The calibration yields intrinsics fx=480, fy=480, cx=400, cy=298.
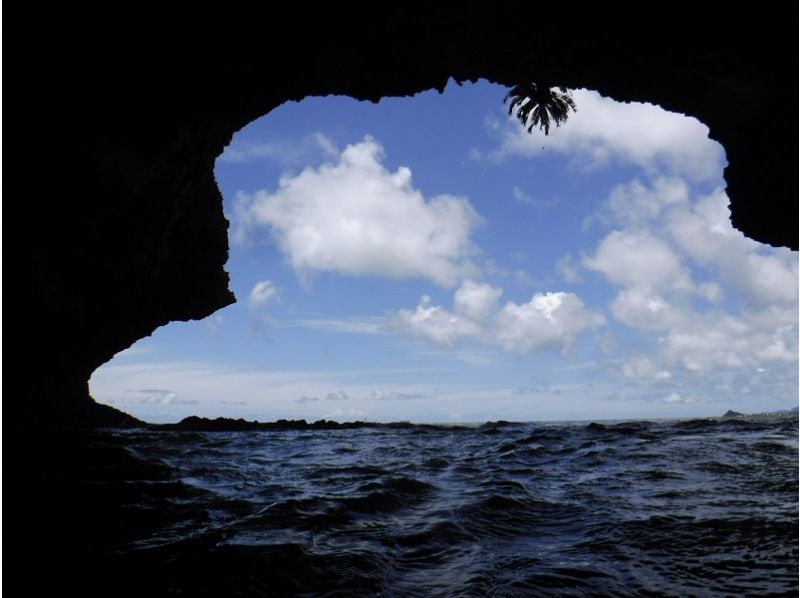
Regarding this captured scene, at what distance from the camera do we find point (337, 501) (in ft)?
20.5

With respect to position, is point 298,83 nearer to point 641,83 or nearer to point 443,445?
point 641,83

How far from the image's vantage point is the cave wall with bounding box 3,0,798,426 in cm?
802

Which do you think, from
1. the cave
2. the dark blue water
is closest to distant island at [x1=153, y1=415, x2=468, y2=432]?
the cave

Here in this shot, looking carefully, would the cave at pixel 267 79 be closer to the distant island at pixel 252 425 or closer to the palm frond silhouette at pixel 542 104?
the palm frond silhouette at pixel 542 104

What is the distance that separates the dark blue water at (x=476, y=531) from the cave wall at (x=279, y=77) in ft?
18.8

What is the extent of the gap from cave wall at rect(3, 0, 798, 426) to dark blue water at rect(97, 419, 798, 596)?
5729 mm

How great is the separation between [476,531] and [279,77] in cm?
966

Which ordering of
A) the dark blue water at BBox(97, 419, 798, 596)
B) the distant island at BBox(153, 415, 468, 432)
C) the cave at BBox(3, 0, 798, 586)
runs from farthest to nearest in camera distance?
the distant island at BBox(153, 415, 468, 432) < the cave at BBox(3, 0, 798, 586) < the dark blue water at BBox(97, 419, 798, 596)

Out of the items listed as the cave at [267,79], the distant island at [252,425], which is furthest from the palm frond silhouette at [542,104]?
the distant island at [252,425]

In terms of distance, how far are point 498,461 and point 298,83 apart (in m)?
9.32

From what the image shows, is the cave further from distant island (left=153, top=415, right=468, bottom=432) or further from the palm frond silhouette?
distant island (left=153, top=415, right=468, bottom=432)

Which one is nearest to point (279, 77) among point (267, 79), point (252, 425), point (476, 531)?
point (267, 79)

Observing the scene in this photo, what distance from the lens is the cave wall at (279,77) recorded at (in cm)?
802

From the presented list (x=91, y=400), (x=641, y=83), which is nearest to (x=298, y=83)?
(x=641, y=83)
